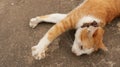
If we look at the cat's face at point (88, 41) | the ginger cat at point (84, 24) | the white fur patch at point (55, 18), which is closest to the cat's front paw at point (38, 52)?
the ginger cat at point (84, 24)

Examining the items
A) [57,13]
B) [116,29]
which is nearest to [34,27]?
[57,13]

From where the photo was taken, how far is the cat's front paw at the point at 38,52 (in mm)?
2195

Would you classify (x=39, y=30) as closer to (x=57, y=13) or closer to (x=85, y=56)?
(x=57, y=13)

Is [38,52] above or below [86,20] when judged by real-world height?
below

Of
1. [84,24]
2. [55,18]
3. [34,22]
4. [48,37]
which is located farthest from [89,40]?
[34,22]

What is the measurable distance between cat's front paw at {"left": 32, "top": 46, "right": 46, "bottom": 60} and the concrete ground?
0.04 meters

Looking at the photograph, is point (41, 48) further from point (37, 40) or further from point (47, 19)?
point (47, 19)

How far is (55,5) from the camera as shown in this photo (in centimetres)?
268

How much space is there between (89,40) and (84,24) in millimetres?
162

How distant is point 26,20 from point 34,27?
0.12 m

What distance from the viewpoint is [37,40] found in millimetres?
2371

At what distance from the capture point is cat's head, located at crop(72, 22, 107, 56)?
6.98 feet

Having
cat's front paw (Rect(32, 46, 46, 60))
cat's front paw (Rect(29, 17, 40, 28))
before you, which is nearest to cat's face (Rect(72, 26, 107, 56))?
cat's front paw (Rect(32, 46, 46, 60))

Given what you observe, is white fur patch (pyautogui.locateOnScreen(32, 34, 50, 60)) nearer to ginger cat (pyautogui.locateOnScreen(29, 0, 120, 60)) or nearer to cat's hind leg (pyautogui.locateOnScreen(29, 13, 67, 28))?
ginger cat (pyautogui.locateOnScreen(29, 0, 120, 60))
